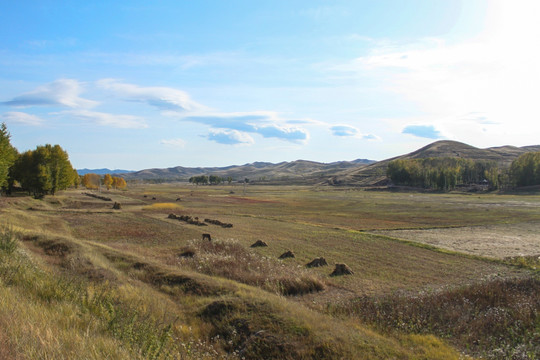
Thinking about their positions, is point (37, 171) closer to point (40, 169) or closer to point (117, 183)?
Answer: point (40, 169)

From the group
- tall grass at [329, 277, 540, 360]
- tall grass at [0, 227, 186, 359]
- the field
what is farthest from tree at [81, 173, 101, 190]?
tall grass at [329, 277, 540, 360]

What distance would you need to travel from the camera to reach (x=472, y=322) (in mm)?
10945

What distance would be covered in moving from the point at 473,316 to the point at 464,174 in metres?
175

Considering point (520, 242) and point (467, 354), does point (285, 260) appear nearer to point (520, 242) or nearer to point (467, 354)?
point (467, 354)

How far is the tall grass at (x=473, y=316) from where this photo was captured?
9.59 m

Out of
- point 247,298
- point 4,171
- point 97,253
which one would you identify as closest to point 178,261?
point 97,253

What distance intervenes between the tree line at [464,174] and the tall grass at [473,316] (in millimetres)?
134669

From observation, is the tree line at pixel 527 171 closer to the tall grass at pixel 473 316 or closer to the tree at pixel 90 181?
the tall grass at pixel 473 316

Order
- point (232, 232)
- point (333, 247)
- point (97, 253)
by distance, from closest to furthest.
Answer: point (97, 253), point (333, 247), point (232, 232)

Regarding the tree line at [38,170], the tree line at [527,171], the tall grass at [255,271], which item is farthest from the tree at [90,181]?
the tree line at [527,171]

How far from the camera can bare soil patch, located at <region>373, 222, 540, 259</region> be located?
27734 millimetres

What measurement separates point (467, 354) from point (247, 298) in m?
6.34

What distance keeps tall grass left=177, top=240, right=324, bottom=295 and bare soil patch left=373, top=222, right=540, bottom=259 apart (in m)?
17.3

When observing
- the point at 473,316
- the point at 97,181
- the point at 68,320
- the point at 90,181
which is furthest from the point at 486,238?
the point at 97,181
